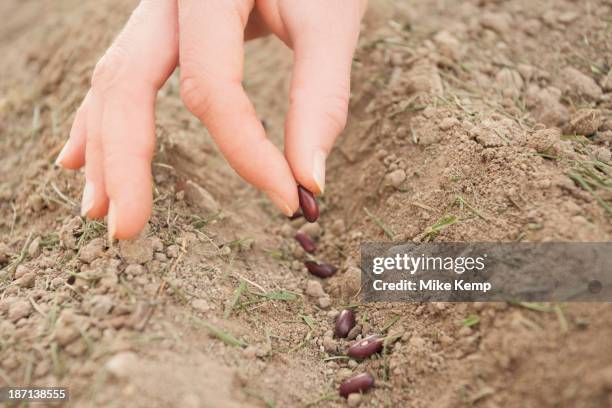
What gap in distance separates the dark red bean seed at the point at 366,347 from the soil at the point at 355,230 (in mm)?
49

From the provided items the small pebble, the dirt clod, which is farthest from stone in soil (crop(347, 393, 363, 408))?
the dirt clod

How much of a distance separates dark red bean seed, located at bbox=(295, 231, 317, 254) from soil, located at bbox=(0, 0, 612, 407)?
5 centimetres

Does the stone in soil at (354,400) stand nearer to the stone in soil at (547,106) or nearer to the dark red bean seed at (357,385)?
the dark red bean seed at (357,385)

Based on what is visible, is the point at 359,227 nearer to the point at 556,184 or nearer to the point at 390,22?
the point at 556,184

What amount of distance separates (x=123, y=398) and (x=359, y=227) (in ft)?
4.47

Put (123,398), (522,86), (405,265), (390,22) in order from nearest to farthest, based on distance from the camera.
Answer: (123,398) < (405,265) < (522,86) < (390,22)

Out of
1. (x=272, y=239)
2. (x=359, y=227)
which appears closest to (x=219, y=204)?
(x=272, y=239)

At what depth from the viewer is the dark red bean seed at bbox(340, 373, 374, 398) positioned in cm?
199

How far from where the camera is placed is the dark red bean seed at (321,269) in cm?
253

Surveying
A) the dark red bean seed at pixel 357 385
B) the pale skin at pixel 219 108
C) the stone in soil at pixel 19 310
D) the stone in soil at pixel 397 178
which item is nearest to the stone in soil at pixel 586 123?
the stone in soil at pixel 397 178

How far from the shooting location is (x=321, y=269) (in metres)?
2.53

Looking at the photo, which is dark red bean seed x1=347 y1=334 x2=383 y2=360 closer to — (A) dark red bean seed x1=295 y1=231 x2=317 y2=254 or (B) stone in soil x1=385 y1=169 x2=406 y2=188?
(A) dark red bean seed x1=295 y1=231 x2=317 y2=254

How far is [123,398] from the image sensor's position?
1708 mm

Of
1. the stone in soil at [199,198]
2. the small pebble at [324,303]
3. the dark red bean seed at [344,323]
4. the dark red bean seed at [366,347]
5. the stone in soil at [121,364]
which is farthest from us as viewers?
the stone in soil at [199,198]
